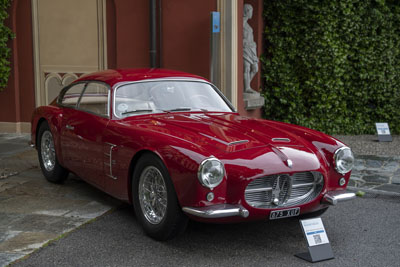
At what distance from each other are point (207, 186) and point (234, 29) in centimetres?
582

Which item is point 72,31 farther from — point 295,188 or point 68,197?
point 295,188

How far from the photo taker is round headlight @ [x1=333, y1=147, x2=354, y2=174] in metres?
4.50

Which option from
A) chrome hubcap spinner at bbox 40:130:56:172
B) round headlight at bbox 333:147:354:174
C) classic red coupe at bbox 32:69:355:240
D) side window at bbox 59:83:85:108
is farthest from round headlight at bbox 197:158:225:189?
chrome hubcap spinner at bbox 40:130:56:172

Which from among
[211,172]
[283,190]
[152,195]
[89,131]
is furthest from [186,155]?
[89,131]

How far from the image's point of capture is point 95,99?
18.0 ft

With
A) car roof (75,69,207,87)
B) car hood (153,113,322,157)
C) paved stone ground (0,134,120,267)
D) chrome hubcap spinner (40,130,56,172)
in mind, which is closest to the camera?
car hood (153,113,322,157)

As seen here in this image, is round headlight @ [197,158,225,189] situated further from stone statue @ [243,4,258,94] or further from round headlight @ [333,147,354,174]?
stone statue @ [243,4,258,94]

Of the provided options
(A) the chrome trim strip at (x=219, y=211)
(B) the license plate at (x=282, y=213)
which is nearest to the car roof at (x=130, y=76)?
(A) the chrome trim strip at (x=219, y=211)

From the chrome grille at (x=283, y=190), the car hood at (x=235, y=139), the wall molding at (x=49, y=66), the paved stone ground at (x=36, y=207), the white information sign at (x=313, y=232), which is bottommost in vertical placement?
the paved stone ground at (x=36, y=207)

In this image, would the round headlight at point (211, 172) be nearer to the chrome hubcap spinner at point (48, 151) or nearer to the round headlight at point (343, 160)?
the round headlight at point (343, 160)

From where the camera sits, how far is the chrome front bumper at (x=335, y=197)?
430 centimetres

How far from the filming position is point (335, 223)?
507 cm

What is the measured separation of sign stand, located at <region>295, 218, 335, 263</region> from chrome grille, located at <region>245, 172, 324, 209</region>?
0.21 m

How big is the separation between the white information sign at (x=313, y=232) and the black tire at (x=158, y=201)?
953 millimetres
